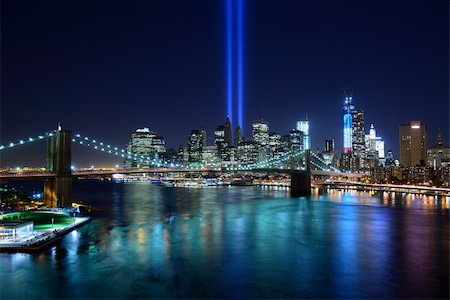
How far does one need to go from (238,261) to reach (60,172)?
16099 millimetres

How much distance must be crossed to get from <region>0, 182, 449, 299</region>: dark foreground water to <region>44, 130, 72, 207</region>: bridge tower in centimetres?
314

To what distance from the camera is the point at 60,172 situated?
90.6 ft

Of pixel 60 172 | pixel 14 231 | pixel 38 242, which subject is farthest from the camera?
pixel 60 172

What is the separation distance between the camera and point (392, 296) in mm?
12516

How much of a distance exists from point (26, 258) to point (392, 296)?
12656mm

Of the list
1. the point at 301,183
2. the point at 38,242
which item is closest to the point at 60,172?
the point at 38,242

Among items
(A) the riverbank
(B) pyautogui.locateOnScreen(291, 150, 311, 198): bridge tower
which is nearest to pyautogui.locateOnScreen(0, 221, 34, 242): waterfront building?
(A) the riverbank

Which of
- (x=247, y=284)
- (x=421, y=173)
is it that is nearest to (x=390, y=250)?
(x=247, y=284)

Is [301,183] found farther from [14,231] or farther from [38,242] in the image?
[14,231]

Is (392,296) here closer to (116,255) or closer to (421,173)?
(116,255)

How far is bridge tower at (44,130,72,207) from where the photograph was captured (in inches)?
1087

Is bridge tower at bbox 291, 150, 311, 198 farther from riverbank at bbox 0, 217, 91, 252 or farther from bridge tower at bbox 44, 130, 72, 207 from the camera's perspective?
riverbank at bbox 0, 217, 91, 252

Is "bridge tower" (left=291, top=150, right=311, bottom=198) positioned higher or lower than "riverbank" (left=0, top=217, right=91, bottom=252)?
higher

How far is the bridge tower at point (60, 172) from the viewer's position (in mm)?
27609
